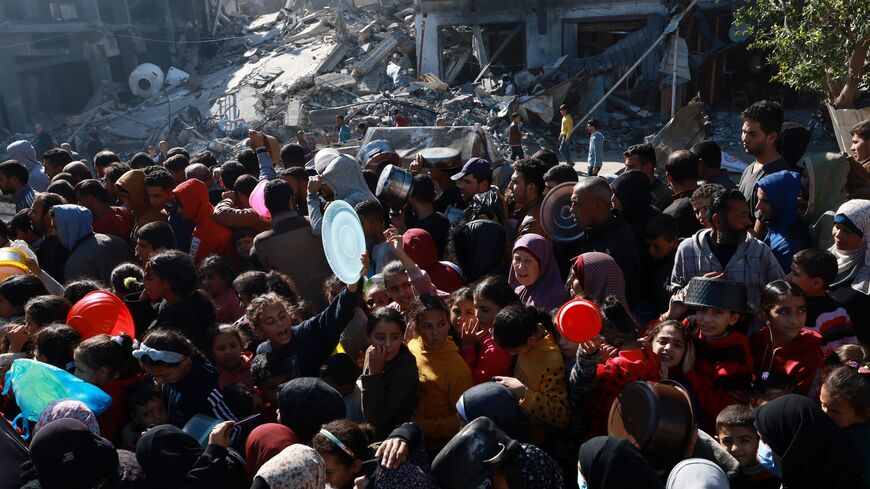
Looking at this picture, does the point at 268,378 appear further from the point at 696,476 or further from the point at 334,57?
the point at 334,57

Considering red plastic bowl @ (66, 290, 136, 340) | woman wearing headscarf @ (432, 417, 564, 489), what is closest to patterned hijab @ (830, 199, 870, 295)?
woman wearing headscarf @ (432, 417, 564, 489)

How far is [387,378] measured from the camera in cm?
388

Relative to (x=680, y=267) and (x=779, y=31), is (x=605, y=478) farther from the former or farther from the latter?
(x=779, y=31)

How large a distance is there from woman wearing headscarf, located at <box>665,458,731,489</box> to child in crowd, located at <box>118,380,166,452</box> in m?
2.50

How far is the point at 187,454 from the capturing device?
3.16 m

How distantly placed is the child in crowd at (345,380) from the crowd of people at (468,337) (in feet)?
0.04

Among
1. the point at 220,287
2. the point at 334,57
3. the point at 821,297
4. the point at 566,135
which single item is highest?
the point at 821,297

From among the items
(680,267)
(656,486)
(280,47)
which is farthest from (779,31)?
(280,47)

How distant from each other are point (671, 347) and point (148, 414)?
262 cm

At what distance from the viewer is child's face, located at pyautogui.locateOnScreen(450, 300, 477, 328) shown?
449 cm

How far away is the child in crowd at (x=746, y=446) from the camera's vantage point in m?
3.32

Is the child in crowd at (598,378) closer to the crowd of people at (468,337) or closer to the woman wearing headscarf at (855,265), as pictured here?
the crowd of people at (468,337)

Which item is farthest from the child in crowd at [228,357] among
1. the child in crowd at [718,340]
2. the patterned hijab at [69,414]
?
the child in crowd at [718,340]

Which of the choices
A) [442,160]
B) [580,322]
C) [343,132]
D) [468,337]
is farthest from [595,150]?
[580,322]
